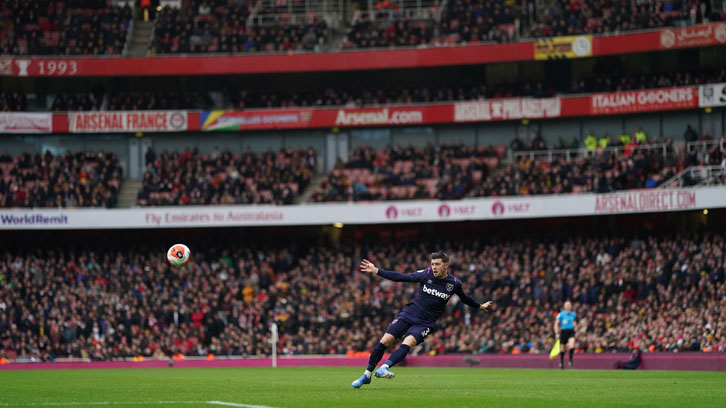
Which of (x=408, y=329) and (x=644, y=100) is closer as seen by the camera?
(x=408, y=329)

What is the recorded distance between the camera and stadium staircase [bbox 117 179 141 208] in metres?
50.1

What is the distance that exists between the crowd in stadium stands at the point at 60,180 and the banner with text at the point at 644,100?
A: 77.0 ft

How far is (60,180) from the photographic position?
162 feet

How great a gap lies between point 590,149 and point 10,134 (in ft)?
97.3

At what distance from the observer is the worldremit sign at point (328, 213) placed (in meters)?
42.8

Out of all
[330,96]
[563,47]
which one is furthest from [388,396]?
[330,96]

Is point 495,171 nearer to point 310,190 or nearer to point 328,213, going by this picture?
point 328,213

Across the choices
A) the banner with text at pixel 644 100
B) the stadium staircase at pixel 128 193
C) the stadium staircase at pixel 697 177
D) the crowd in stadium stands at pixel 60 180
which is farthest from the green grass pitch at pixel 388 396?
the stadium staircase at pixel 128 193

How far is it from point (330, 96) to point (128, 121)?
1034 cm

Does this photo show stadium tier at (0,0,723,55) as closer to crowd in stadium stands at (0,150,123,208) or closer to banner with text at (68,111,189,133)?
banner with text at (68,111,189,133)

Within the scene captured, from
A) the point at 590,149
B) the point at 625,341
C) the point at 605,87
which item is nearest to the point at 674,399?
the point at 625,341

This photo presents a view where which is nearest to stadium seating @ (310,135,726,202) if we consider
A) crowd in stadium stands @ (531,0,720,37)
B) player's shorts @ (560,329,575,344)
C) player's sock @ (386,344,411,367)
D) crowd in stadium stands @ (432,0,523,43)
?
crowd in stadium stands @ (432,0,523,43)

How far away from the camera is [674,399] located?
1343 centimetres

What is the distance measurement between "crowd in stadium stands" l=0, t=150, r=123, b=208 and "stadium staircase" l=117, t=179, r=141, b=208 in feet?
1.86
